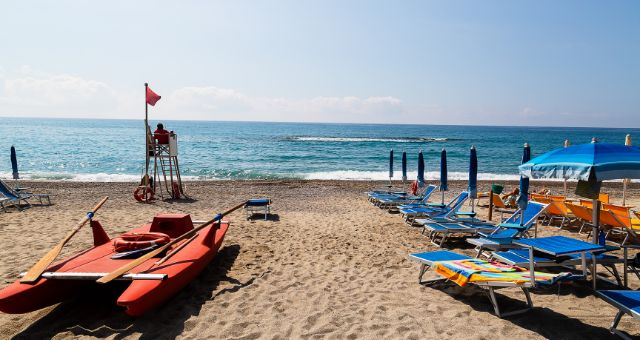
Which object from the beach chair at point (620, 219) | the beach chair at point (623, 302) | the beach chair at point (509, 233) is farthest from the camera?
the beach chair at point (620, 219)

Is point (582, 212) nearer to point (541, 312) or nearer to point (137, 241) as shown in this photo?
point (541, 312)

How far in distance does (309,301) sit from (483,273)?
6.75 feet

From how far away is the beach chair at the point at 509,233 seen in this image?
6195 millimetres

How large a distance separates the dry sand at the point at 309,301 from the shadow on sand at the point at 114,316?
0.01 m

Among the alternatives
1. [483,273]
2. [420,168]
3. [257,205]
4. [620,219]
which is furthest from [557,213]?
[257,205]

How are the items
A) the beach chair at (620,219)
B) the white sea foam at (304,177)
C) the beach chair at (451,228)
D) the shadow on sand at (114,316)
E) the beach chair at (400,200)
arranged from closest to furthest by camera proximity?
the shadow on sand at (114,316), the beach chair at (620,219), the beach chair at (451,228), the beach chair at (400,200), the white sea foam at (304,177)

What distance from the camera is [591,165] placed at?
15.3 ft

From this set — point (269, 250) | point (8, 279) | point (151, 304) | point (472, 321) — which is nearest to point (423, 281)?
point (472, 321)

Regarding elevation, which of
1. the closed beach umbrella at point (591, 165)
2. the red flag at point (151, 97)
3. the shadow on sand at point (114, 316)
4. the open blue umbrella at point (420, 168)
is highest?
the red flag at point (151, 97)

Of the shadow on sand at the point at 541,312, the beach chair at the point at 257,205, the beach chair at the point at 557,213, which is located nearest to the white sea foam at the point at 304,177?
the beach chair at the point at 557,213

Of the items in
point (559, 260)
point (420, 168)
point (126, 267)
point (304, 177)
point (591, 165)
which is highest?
point (591, 165)

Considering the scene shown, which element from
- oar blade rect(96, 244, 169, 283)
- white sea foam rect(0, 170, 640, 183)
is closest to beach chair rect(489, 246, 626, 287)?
oar blade rect(96, 244, 169, 283)

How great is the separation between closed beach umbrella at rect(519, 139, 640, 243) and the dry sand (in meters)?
1.46

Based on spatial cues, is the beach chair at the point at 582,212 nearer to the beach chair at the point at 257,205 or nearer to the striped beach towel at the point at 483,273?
the striped beach towel at the point at 483,273
